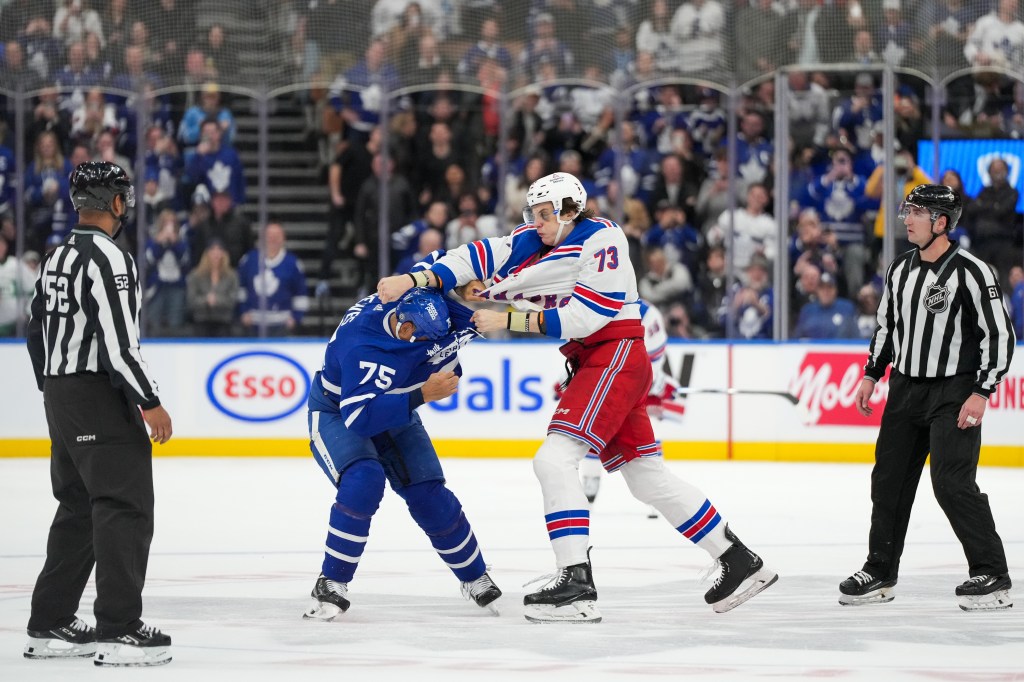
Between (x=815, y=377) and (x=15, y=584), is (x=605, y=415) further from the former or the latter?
(x=815, y=377)

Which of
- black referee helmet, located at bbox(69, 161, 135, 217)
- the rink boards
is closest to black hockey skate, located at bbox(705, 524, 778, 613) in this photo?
black referee helmet, located at bbox(69, 161, 135, 217)

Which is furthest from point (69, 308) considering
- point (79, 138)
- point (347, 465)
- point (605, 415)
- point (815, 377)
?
point (79, 138)

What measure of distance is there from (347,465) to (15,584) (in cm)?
155

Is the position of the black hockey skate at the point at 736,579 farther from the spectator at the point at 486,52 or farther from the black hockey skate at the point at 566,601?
the spectator at the point at 486,52

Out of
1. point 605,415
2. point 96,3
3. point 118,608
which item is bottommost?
point 118,608

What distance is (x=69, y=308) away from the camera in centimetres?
404

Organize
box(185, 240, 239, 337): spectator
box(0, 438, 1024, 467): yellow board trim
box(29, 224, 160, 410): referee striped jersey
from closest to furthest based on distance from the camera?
box(29, 224, 160, 410): referee striped jersey → box(0, 438, 1024, 467): yellow board trim → box(185, 240, 239, 337): spectator

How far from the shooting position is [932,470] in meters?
5.14

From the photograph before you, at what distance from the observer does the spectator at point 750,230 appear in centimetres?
1177

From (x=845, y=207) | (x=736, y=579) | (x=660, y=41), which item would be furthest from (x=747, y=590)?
(x=660, y=41)

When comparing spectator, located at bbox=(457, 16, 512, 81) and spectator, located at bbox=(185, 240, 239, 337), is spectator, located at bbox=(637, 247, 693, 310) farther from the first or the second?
spectator, located at bbox=(185, 240, 239, 337)

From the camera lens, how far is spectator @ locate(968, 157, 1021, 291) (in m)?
11.3

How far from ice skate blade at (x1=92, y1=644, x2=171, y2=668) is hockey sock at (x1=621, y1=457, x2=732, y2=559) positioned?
179 cm

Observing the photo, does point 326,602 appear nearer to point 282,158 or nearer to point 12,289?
point 12,289
